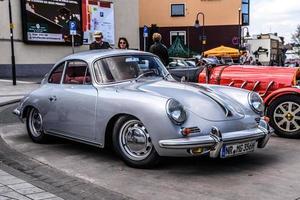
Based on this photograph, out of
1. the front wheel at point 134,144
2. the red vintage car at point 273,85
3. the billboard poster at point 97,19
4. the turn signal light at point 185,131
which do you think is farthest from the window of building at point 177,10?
the turn signal light at point 185,131

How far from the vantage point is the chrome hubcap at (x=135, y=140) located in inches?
213

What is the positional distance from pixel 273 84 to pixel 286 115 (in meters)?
0.60

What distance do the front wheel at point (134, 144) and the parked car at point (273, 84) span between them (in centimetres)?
253

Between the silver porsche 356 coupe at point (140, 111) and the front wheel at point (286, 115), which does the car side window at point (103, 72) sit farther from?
the front wheel at point (286, 115)

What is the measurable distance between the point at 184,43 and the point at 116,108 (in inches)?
1765

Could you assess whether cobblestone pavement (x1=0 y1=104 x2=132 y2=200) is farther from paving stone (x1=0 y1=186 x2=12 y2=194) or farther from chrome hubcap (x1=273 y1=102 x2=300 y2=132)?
chrome hubcap (x1=273 y1=102 x2=300 y2=132)

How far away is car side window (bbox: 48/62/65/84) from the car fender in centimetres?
321

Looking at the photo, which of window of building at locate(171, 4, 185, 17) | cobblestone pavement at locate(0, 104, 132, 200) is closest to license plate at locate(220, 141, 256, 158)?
cobblestone pavement at locate(0, 104, 132, 200)

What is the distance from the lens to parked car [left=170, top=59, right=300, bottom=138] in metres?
7.40

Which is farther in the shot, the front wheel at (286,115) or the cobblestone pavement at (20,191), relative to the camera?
the front wheel at (286,115)

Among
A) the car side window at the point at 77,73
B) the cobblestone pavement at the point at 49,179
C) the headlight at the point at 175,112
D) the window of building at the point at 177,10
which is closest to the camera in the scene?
the cobblestone pavement at the point at 49,179

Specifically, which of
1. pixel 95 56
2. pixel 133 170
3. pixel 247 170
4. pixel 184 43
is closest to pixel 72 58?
pixel 95 56

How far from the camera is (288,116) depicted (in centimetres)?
745

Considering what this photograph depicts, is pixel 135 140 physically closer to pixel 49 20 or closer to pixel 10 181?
pixel 10 181
